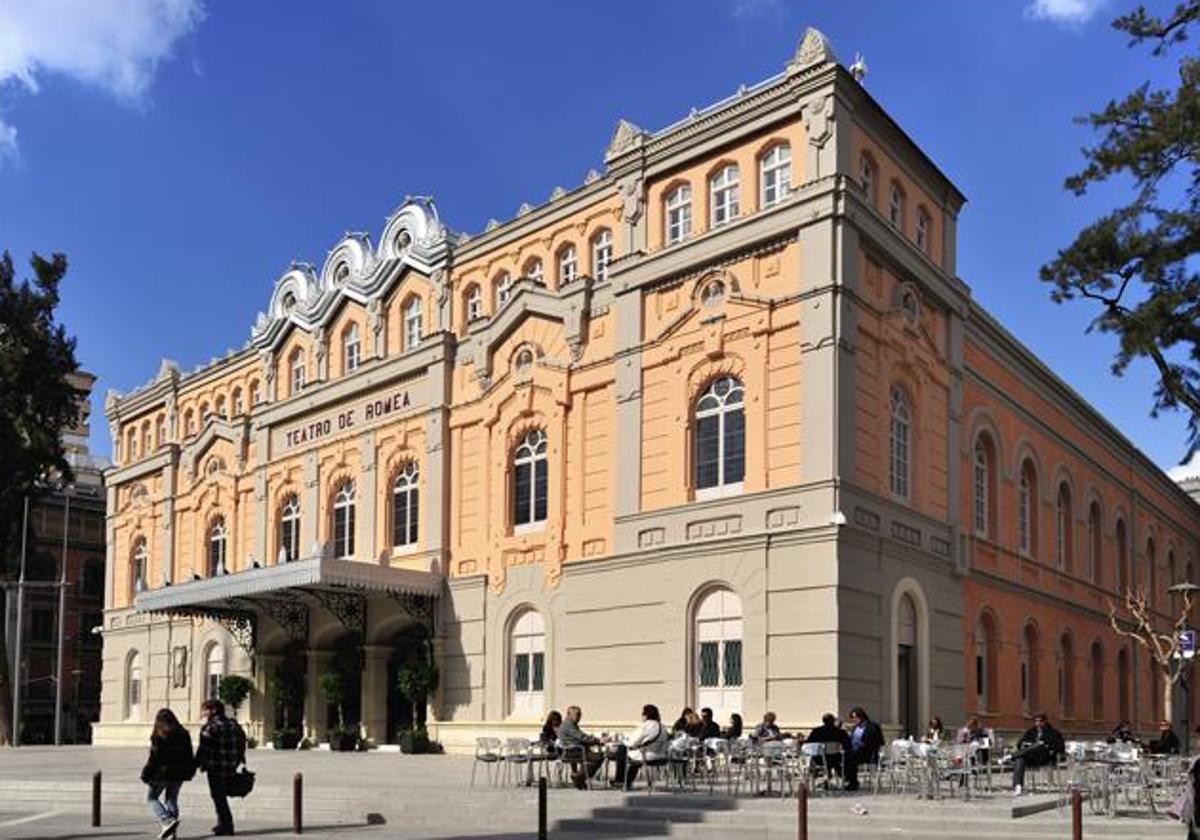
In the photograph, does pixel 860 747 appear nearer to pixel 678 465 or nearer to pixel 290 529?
pixel 678 465

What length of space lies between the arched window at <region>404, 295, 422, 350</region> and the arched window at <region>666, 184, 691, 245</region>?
9.69 m

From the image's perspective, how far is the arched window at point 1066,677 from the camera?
39.8 meters

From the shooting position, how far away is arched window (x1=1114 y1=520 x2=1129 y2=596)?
156ft

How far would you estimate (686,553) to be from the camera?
96.6 ft

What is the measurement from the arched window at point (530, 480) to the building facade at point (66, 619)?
38.0 meters

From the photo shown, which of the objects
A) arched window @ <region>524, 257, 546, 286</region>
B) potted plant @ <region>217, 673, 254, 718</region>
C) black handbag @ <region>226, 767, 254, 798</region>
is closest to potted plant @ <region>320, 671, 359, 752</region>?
potted plant @ <region>217, 673, 254, 718</region>

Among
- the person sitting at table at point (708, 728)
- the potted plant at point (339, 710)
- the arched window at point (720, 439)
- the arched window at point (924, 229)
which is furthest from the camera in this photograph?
the potted plant at point (339, 710)

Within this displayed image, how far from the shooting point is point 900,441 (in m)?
30.7

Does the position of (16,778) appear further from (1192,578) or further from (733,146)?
Result: (1192,578)

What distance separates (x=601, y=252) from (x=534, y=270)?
8.22ft

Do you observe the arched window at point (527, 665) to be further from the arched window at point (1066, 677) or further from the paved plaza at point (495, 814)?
the arched window at point (1066, 677)

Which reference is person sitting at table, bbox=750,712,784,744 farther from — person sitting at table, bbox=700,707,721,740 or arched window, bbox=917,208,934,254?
arched window, bbox=917,208,934,254

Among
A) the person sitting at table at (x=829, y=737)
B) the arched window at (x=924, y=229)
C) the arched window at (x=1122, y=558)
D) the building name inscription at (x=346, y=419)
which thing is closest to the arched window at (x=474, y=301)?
the building name inscription at (x=346, y=419)

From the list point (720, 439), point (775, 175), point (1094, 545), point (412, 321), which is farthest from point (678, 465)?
point (1094, 545)
